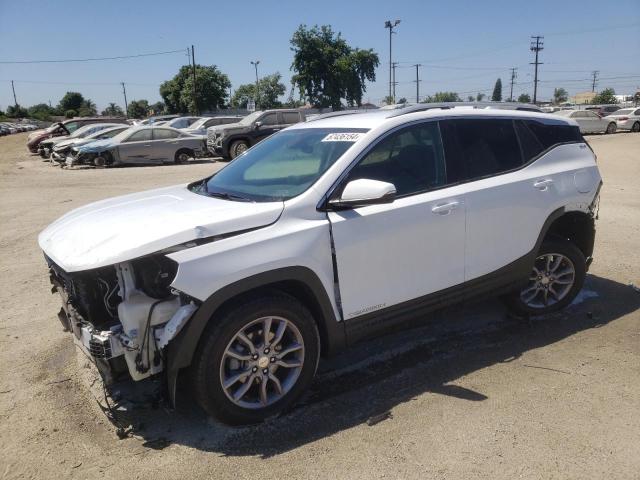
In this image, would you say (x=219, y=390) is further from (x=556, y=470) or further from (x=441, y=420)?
(x=556, y=470)

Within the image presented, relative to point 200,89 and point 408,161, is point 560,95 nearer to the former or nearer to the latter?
point 200,89

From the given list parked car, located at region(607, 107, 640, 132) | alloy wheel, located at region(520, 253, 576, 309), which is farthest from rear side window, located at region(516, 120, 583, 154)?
parked car, located at region(607, 107, 640, 132)

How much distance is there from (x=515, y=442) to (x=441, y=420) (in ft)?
1.43

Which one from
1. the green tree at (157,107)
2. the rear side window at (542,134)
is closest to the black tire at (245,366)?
the rear side window at (542,134)

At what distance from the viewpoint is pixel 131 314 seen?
282 cm

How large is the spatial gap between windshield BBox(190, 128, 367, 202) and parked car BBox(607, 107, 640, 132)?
3369 cm

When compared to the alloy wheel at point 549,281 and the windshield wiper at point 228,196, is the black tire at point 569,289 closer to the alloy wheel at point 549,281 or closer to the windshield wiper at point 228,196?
the alloy wheel at point 549,281

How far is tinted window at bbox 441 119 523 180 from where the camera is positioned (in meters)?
3.96

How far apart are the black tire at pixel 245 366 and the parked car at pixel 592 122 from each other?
31.3 meters

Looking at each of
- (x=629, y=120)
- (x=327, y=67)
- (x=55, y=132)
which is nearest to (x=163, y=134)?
(x=55, y=132)

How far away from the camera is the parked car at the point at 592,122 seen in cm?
3042

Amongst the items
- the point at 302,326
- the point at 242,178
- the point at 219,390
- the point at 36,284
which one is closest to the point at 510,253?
the point at 302,326

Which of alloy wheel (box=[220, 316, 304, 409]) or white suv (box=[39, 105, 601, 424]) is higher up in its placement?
white suv (box=[39, 105, 601, 424])

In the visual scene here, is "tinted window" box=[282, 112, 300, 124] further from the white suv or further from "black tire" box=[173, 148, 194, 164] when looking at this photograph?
the white suv
